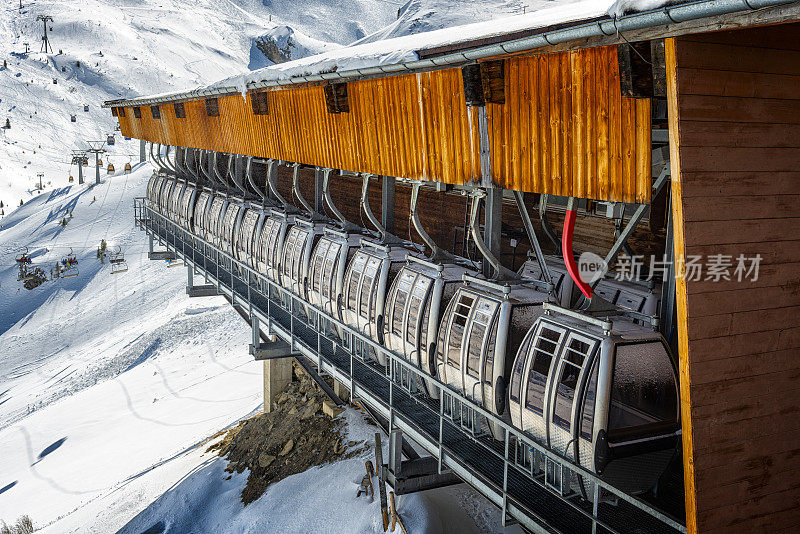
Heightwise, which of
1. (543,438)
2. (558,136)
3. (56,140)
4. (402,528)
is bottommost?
(402,528)

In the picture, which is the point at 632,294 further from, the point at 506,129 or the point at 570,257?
the point at 506,129

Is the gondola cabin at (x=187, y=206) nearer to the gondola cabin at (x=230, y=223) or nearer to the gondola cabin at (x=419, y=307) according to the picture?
the gondola cabin at (x=230, y=223)

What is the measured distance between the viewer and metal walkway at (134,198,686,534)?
7184 mm

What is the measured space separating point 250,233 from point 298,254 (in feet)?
11.0

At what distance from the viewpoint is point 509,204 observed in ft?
40.5

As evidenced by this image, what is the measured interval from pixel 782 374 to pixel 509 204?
6918 millimetres

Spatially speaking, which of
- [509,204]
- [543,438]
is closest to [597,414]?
[543,438]

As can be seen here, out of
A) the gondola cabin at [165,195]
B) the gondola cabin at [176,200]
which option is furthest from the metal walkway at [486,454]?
the gondola cabin at [165,195]

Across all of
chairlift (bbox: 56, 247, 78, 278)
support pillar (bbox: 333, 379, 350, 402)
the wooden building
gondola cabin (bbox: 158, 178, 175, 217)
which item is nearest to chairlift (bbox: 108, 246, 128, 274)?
chairlift (bbox: 56, 247, 78, 278)

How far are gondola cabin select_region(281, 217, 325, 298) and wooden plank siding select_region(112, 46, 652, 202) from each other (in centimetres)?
138

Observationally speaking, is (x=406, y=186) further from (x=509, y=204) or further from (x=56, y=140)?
(x=56, y=140)

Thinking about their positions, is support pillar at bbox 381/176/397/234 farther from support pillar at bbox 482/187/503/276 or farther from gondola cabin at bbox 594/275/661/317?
gondola cabin at bbox 594/275/661/317

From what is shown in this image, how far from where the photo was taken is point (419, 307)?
9719 mm

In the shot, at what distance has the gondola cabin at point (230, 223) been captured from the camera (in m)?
17.9
